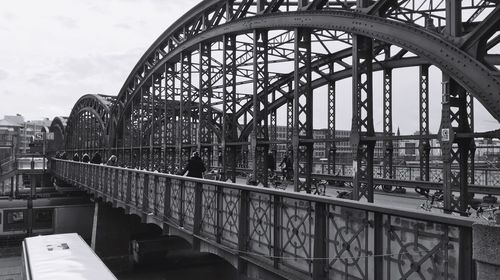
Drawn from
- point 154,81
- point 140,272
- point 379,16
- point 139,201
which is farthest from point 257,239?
point 154,81

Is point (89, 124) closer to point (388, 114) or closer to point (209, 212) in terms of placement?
point (388, 114)

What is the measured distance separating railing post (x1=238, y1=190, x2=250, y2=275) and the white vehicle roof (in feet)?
8.57

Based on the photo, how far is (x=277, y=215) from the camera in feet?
22.0

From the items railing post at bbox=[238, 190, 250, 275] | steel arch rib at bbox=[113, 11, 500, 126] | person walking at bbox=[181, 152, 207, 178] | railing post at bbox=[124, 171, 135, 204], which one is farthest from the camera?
railing post at bbox=[124, 171, 135, 204]

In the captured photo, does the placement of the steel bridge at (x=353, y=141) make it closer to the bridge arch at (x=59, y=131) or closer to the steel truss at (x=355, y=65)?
the steel truss at (x=355, y=65)

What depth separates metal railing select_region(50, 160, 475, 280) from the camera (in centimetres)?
411

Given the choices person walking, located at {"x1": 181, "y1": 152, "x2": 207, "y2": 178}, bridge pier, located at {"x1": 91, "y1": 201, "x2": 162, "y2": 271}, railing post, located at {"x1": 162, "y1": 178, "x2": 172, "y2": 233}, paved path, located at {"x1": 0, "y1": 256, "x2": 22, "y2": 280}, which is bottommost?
paved path, located at {"x1": 0, "y1": 256, "x2": 22, "y2": 280}

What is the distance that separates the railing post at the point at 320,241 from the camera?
18.6ft

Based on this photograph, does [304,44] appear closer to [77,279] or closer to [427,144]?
[427,144]

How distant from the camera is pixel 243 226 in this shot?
7.66m

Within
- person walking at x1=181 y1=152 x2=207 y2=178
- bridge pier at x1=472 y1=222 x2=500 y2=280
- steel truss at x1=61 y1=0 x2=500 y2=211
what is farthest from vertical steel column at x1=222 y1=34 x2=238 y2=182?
bridge pier at x1=472 y1=222 x2=500 y2=280

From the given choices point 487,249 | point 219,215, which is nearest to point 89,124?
point 219,215

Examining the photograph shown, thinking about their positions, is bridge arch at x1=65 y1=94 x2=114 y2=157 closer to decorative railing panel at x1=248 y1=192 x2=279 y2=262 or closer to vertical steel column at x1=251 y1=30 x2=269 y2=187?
vertical steel column at x1=251 y1=30 x2=269 y2=187

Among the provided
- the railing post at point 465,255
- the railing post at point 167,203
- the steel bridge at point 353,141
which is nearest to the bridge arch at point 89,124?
the steel bridge at point 353,141
